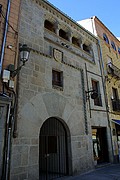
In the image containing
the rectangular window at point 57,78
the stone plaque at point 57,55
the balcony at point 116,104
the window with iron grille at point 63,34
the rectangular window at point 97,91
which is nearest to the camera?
the rectangular window at point 57,78

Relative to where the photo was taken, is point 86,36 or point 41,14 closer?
A: point 41,14

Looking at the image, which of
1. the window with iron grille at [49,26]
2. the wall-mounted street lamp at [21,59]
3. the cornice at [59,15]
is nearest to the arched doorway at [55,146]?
the wall-mounted street lamp at [21,59]

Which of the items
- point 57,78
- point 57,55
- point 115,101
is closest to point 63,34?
point 57,55

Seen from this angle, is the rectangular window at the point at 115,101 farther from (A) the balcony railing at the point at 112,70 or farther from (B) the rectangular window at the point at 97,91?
(B) the rectangular window at the point at 97,91

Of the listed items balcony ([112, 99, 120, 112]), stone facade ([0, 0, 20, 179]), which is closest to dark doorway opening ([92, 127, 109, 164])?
balcony ([112, 99, 120, 112])

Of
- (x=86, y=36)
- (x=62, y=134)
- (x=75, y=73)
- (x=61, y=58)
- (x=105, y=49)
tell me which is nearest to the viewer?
(x=62, y=134)

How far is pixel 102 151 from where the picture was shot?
877cm

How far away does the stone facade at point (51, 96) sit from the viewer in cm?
504

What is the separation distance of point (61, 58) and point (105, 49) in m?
5.58

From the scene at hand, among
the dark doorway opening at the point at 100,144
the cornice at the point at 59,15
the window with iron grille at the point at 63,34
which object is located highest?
the cornice at the point at 59,15

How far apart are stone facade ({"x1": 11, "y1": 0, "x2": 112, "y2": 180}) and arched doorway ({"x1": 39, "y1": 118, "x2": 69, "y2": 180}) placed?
13 cm

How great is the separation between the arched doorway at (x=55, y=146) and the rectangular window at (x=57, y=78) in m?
1.59

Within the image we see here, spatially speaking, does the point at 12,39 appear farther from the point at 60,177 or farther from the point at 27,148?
the point at 60,177

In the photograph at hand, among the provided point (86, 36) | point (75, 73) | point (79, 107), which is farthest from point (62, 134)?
point (86, 36)
